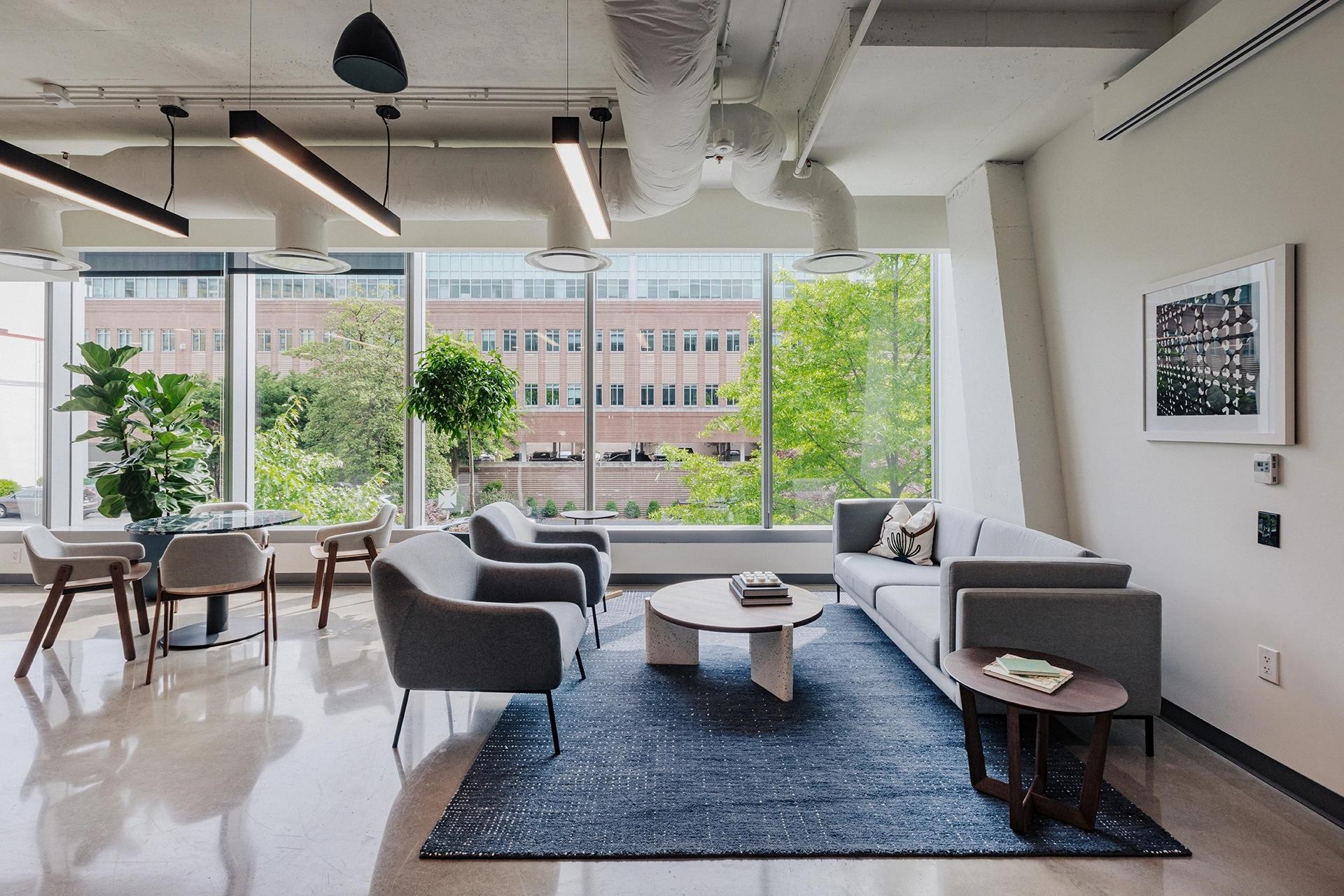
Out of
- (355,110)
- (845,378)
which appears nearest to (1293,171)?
(845,378)

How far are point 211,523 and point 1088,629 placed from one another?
4722 mm

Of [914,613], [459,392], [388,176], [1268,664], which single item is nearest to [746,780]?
[914,613]

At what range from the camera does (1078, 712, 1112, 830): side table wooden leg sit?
204cm

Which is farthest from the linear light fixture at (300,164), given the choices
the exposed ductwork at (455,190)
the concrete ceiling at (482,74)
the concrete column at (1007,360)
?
the concrete column at (1007,360)

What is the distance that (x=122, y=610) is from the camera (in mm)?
3625

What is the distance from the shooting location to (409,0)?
294 cm

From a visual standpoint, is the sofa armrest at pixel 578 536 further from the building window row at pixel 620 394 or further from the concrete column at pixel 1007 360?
the concrete column at pixel 1007 360

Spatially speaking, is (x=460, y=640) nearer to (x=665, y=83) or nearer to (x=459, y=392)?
(x=665, y=83)

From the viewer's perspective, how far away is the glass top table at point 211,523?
12.1 ft

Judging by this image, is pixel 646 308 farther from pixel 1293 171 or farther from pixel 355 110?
pixel 1293 171

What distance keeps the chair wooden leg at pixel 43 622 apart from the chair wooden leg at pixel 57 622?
0.16ft

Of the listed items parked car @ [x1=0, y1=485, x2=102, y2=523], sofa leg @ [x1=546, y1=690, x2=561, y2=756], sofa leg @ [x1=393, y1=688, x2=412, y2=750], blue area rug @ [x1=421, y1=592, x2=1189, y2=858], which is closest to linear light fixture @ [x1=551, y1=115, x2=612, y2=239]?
sofa leg @ [x1=546, y1=690, x2=561, y2=756]

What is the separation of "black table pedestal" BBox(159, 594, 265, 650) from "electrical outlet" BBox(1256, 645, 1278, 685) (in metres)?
5.23

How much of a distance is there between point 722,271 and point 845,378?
1.41 m
